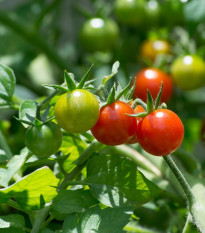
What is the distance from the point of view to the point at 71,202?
52 centimetres

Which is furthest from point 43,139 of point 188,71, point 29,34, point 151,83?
point 29,34

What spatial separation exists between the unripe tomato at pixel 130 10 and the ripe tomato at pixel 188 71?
15cm

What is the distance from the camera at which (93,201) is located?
55cm

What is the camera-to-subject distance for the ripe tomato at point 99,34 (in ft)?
3.44

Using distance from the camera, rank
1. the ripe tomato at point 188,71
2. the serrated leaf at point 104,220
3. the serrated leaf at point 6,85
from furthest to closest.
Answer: the ripe tomato at point 188,71
the serrated leaf at point 6,85
the serrated leaf at point 104,220

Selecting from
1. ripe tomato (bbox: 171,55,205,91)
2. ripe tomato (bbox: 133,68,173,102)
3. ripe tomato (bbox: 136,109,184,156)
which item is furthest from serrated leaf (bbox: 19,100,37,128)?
ripe tomato (bbox: 171,55,205,91)

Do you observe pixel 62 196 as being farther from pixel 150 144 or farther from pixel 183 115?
Answer: pixel 183 115

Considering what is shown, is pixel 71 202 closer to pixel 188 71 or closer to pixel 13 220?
pixel 13 220

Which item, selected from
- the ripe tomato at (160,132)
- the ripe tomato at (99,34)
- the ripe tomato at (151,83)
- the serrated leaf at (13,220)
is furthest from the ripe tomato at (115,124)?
the ripe tomato at (99,34)

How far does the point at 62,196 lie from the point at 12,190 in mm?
54

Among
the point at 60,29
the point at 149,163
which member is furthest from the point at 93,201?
the point at 60,29

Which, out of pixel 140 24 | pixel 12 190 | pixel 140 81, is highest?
pixel 140 24

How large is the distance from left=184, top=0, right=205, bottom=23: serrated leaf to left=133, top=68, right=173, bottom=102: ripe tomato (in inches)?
4.7

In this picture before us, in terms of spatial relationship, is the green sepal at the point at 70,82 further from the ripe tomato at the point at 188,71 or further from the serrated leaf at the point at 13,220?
the ripe tomato at the point at 188,71
